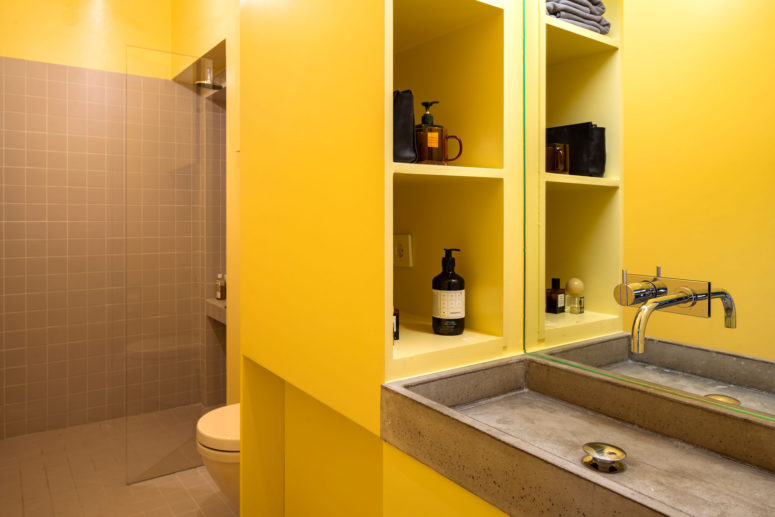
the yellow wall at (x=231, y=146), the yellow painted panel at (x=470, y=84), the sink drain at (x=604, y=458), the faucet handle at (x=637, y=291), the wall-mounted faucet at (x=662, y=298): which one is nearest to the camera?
the sink drain at (x=604, y=458)

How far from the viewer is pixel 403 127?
4.29 feet

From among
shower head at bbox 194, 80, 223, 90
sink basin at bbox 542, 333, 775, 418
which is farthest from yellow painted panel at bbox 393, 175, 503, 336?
shower head at bbox 194, 80, 223, 90

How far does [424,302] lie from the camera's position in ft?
5.68

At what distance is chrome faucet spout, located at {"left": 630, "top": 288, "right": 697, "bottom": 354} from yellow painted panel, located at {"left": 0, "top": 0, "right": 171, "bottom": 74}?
3576 mm

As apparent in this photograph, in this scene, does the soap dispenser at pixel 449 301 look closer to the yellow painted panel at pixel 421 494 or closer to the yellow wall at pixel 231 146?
the yellow painted panel at pixel 421 494

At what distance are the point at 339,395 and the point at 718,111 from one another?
41.5 inches

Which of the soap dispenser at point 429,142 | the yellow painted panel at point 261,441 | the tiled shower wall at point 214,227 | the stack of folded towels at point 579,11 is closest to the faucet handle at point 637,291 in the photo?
the soap dispenser at point 429,142

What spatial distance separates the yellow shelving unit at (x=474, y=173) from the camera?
1.37 m

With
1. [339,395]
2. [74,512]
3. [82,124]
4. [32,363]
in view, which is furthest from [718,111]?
[32,363]

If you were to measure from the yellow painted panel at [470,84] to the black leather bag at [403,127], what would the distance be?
0.24m

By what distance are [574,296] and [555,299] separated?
0.21 ft

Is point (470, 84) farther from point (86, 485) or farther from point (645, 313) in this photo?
point (86, 485)

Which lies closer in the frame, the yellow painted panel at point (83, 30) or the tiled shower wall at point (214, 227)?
the tiled shower wall at point (214, 227)

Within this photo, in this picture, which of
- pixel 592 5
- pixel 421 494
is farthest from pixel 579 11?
pixel 421 494
